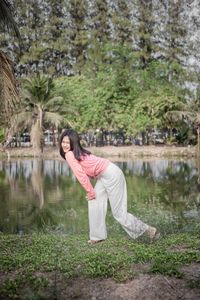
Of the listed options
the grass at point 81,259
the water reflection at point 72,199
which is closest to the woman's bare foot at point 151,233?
the grass at point 81,259

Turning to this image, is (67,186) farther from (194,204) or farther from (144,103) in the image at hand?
(144,103)

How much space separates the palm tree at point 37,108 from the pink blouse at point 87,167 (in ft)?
87.8

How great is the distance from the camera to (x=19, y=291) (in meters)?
4.56

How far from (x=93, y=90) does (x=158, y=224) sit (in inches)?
1175

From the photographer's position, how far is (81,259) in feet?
18.2

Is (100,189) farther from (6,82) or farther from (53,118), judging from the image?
(53,118)

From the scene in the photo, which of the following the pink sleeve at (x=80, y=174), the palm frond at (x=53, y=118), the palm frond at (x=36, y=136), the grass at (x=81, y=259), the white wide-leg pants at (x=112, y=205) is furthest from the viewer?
the palm frond at (x=36, y=136)

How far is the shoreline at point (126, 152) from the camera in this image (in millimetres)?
33750

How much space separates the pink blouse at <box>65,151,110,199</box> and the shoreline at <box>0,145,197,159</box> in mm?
26500

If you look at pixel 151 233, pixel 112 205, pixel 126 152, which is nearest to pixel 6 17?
pixel 112 205

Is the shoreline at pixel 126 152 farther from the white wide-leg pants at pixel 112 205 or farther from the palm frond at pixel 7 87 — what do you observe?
the white wide-leg pants at pixel 112 205

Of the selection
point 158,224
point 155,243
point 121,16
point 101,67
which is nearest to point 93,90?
point 101,67

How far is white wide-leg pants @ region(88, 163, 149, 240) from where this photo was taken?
6.55m

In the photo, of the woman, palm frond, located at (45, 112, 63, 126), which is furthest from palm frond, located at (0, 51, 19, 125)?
palm frond, located at (45, 112, 63, 126)
